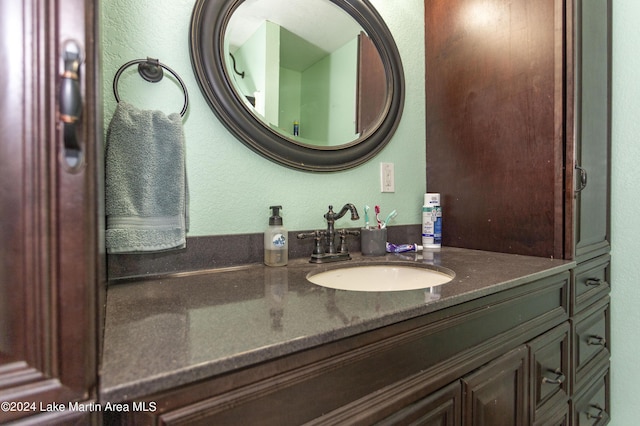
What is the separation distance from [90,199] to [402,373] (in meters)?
0.53

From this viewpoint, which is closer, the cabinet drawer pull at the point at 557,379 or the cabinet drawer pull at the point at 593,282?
the cabinet drawer pull at the point at 557,379

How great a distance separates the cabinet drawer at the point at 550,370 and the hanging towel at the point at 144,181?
956 millimetres

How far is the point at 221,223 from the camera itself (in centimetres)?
88

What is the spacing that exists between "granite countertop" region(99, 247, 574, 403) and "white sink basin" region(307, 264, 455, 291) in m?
0.07

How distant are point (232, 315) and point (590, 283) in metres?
1.21

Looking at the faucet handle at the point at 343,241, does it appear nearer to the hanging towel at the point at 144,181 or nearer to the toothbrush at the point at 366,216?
the toothbrush at the point at 366,216

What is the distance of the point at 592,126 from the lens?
1.10 meters

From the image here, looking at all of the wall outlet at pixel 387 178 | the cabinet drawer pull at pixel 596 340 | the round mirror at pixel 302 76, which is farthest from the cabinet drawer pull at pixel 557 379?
the round mirror at pixel 302 76

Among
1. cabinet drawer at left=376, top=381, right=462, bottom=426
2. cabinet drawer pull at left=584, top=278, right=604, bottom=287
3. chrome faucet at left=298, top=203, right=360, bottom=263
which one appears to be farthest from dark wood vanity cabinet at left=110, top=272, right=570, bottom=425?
chrome faucet at left=298, top=203, right=360, bottom=263

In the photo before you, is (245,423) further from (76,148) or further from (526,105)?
(526,105)

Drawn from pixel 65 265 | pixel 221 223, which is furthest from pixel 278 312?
pixel 221 223

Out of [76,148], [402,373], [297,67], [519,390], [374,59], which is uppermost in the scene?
[374,59]

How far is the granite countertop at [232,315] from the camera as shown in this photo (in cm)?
35

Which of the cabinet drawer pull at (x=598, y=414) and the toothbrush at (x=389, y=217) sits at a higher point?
the toothbrush at (x=389, y=217)
